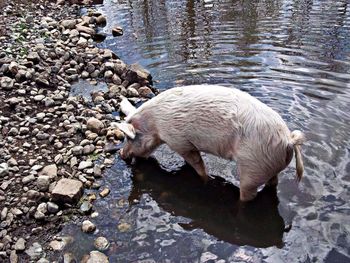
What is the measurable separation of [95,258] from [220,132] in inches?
76.9

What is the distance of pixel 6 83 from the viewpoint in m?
7.46

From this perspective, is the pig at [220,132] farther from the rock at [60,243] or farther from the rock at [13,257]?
the rock at [13,257]

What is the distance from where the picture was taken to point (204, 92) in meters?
5.21

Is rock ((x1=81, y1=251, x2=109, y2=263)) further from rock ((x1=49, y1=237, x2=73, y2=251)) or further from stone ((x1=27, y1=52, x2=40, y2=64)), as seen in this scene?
stone ((x1=27, y1=52, x2=40, y2=64))

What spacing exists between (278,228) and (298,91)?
343 cm

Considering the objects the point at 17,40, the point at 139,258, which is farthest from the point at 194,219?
the point at 17,40

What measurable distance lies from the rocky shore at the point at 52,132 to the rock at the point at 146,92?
0.06 feet

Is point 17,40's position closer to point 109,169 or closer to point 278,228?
point 109,169

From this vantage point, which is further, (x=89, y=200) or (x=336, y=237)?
(x=89, y=200)

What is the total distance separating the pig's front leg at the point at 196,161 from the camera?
5516mm

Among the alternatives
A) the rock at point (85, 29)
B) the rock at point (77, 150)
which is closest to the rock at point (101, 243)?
the rock at point (77, 150)

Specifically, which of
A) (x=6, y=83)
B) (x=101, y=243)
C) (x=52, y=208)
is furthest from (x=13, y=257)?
(x=6, y=83)

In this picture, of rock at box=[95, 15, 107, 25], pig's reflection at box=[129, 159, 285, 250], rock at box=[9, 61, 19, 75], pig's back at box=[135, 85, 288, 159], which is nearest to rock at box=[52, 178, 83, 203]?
pig's reflection at box=[129, 159, 285, 250]

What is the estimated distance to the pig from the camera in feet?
14.8
